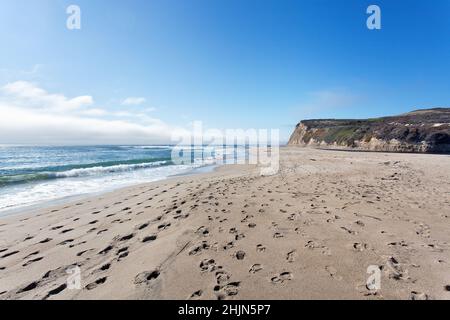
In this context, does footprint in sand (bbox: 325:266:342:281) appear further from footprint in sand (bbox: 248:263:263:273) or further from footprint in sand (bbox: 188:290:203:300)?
footprint in sand (bbox: 188:290:203:300)

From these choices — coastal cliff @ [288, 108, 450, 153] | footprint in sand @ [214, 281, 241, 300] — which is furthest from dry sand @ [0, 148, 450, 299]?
coastal cliff @ [288, 108, 450, 153]

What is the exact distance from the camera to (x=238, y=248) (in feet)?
14.4

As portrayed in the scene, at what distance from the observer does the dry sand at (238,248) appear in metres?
3.27

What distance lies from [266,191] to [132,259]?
231 inches

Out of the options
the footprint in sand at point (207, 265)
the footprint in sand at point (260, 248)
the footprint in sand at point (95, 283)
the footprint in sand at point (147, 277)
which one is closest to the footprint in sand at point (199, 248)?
the footprint in sand at point (207, 265)

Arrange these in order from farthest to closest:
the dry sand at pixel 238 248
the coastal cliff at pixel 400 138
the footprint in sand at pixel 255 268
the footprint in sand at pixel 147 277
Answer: the coastal cliff at pixel 400 138 < the footprint in sand at pixel 255 268 < the footprint in sand at pixel 147 277 < the dry sand at pixel 238 248

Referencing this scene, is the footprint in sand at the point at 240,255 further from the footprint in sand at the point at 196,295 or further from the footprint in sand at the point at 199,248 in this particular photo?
the footprint in sand at the point at 196,295

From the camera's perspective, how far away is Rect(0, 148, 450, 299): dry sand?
3270 mm

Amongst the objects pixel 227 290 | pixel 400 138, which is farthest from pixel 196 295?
pixel 400 138

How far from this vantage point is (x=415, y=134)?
33.0 meters

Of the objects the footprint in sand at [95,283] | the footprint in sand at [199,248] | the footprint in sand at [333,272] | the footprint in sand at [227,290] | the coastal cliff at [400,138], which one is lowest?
the footprint in sand at [95,283]
